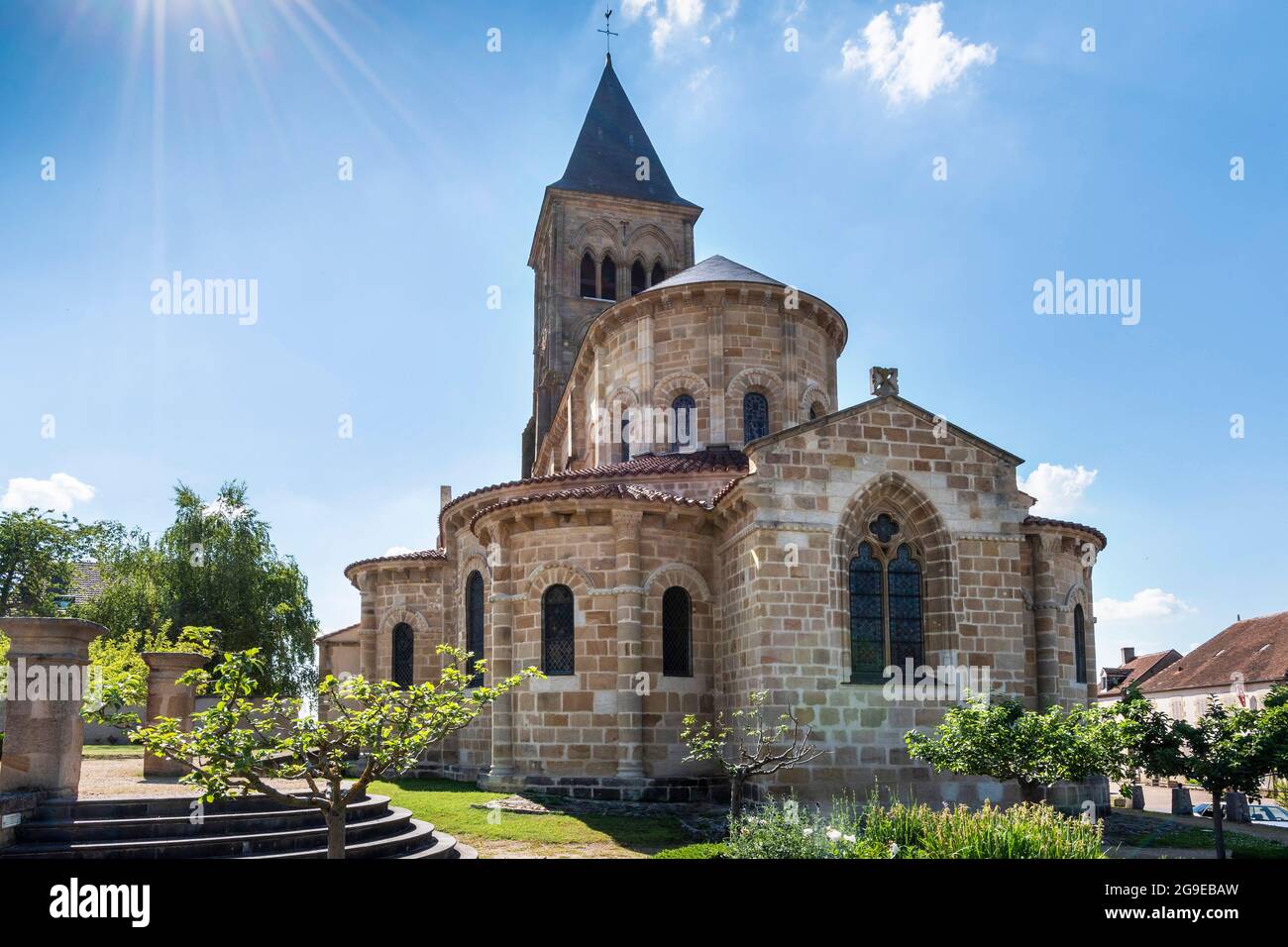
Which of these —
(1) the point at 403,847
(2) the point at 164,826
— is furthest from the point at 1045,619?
(2) the point at 164,826

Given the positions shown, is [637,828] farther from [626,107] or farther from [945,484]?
[626,107]

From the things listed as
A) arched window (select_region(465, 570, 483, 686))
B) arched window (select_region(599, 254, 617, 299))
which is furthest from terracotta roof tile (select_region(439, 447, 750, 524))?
arched window (select_region(599, 254, 617, 299))

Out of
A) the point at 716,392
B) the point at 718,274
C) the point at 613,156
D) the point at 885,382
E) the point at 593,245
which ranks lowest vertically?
the point at 885,382

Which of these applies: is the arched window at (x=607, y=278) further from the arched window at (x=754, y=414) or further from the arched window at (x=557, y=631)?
the arched window at (x=557, y=631)

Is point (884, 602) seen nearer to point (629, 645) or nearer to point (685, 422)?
point (629, 645)

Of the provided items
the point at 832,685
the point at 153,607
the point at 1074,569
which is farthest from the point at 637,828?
the point at 153,607

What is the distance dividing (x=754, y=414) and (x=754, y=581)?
310 inches

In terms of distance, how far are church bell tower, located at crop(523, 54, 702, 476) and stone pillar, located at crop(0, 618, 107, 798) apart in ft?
89.0

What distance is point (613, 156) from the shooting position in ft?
139

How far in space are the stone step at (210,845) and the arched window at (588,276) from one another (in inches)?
1165

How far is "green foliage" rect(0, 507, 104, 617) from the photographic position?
132ft

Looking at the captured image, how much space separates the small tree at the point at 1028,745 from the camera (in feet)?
42.3
